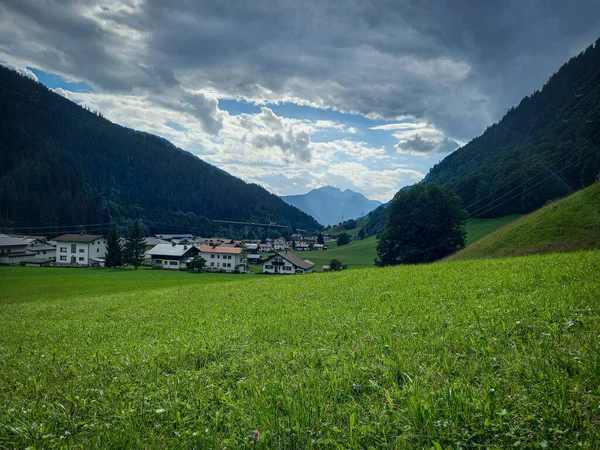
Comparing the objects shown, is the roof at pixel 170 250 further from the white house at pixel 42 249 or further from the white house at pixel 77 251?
the white house at pixel 42 249

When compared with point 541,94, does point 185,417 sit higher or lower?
lower

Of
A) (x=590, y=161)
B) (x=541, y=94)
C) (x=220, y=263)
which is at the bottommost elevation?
(x=220, y=263)

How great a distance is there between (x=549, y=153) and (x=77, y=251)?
149m

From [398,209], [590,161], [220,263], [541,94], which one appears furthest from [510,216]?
[541,94]

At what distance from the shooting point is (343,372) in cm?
539

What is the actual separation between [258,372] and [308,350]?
122cm

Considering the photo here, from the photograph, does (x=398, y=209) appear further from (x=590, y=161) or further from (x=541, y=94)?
(x=541, y=94)

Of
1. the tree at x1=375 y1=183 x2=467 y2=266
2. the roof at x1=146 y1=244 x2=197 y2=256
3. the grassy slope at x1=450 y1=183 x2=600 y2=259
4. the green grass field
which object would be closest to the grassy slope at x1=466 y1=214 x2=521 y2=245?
the tree at x1=375 y1=183 x2=467 y2=266

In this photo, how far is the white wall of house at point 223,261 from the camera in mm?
107062

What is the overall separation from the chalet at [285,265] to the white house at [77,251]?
176ft

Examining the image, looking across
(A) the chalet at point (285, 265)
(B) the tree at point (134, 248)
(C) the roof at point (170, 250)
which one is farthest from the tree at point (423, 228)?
(C) the roof at point (170, 250)

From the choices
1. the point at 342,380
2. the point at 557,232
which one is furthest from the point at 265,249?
the point at 342,380

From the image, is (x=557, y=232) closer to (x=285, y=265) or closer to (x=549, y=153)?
(x=285, y=265)

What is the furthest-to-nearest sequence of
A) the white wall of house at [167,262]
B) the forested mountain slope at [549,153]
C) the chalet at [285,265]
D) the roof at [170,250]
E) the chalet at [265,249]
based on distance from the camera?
the chalet at [265,249], the white wall of house at [167,262], the roof at [170,250], the chalet at [285,265], the forested mountain slope at [549,153]
